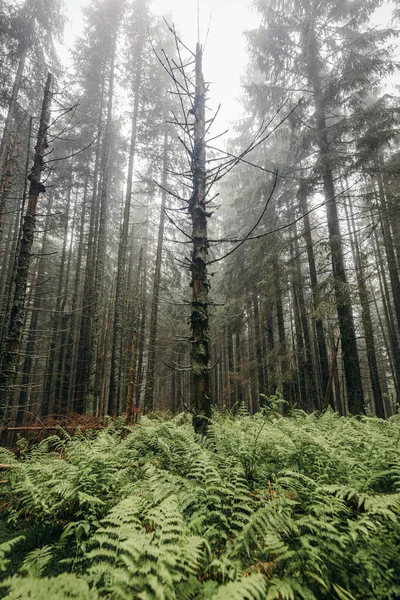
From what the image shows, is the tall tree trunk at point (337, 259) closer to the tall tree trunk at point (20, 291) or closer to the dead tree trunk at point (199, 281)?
the dead tree trunk at point (199, 281)

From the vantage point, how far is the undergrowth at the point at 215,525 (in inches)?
66.9

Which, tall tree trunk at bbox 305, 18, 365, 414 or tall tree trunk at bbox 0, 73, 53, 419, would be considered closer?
tall tree trunk at bbox 0, 73, 53, 419

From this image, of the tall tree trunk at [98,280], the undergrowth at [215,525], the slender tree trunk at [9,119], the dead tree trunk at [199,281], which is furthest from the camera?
the tall tree trunk at [98,280]

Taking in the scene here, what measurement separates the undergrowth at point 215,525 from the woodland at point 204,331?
21mm

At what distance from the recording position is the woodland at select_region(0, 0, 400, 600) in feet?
6.58

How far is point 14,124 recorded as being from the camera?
523 inches

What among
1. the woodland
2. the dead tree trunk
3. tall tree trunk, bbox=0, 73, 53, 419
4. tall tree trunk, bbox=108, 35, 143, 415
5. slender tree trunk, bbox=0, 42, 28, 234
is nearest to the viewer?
the woodland

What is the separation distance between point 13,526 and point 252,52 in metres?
16.6

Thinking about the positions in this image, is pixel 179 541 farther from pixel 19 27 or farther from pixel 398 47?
pixel 19 27

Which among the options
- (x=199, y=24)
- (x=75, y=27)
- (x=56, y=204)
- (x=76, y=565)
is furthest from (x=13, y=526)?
(x=75, y=27)

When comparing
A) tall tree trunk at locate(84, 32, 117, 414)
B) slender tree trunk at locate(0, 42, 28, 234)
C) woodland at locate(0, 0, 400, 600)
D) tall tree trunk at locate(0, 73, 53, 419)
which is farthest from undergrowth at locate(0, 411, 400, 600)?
slender tree trunk at locate(0, 42, 28, 234)

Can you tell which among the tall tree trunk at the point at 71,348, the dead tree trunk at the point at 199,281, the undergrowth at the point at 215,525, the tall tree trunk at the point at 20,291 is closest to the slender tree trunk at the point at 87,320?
the tall tree trunk at the point at 71,348

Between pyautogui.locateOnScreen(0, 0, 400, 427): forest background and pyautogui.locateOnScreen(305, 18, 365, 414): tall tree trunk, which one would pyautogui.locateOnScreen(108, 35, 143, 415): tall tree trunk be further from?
pyautogui.locateOnScreen(305, 18, 365, 414): tall tree trunk

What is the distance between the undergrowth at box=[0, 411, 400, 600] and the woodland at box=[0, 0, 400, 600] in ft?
0.07
